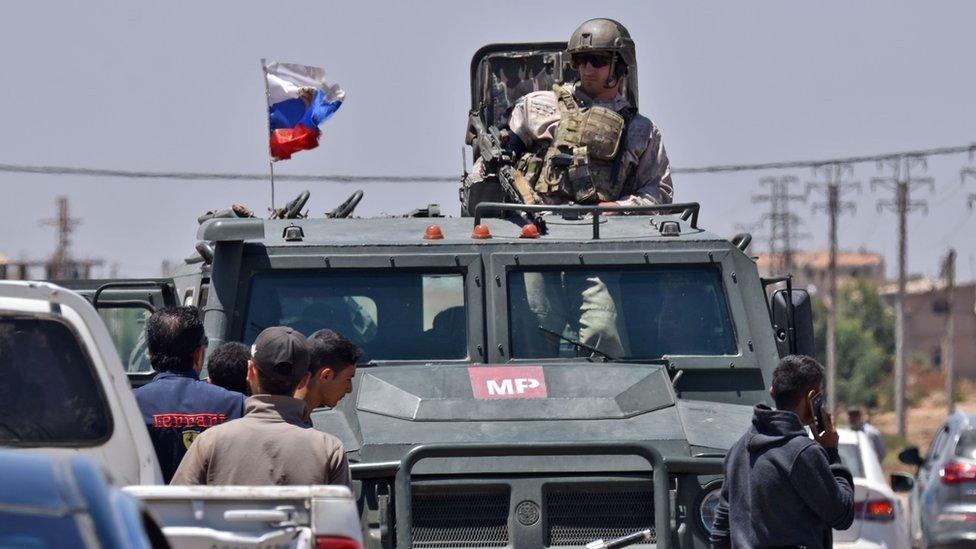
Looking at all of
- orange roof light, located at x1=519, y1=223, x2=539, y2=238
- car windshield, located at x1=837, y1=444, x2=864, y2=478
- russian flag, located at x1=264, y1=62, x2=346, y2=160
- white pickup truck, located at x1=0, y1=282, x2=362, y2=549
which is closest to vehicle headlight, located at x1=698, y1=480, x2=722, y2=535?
orange roof light, located at x1=519, y1=223, x2=539, y2=238

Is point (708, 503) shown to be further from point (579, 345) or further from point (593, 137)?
point (593, 137)

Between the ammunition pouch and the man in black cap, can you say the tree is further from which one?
the man in black cap

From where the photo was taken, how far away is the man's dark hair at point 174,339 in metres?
6.80

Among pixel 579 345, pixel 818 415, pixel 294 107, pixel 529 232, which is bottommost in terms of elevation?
pixel 818 415

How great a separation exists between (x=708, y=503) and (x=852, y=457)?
250 inches

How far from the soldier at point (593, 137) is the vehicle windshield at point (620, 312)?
3.53 feet

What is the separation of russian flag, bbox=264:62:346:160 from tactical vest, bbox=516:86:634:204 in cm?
271

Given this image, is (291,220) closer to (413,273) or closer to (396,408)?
(413,273)

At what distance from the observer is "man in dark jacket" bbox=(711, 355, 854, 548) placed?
6.51 m

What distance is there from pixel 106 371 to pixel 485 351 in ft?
11.1

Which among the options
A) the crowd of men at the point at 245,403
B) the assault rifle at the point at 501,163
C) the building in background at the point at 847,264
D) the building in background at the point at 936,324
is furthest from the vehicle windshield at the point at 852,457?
the building in background at the point at 847,264

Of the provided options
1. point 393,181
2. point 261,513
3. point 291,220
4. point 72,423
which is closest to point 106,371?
point 72,423

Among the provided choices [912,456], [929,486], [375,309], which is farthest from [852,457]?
[375,309]

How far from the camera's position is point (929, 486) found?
14281 millimetres
